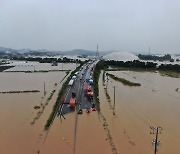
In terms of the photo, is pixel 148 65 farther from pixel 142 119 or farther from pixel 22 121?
pixel 22 121

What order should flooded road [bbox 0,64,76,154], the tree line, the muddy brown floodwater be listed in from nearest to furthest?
the muddy brown floodwater → flooded road [bbox 0,64,76,154] → the tree line

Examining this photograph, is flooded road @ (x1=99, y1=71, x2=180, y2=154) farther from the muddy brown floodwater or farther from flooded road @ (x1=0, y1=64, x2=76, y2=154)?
flooded road @ (x1=0, y1=64, x2=76, y2=154)

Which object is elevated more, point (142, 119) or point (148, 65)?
point (148, 65)

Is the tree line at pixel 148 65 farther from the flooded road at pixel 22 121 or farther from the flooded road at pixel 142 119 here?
the flooded road at pixel 22 121

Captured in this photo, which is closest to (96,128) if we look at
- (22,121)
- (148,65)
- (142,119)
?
(142,119)

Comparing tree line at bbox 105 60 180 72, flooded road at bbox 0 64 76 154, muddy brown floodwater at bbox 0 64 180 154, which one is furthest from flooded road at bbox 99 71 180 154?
tree line at bbox 105 60 180 72

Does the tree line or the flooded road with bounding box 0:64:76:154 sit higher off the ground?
the tree line

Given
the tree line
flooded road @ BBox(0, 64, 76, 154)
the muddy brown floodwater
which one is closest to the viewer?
the muddy brown floodwater

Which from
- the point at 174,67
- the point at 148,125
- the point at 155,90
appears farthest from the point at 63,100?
the point at 174,67

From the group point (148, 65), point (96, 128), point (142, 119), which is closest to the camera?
point (96, 128)
